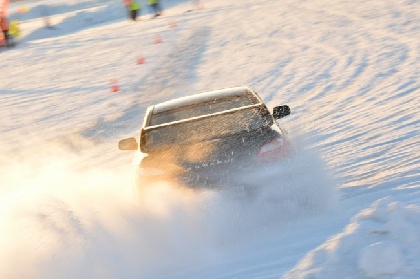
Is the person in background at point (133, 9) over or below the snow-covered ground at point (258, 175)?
below

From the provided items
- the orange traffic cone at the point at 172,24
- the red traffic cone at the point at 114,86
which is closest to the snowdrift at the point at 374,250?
the red traffic cone at the point at 114,86

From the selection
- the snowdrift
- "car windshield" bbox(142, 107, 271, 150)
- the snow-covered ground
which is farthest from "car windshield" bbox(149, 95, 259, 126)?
the snowdrift

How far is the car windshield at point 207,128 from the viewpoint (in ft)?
26.5

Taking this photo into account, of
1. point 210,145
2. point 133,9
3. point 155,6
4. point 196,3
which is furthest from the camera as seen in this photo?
point 196,3

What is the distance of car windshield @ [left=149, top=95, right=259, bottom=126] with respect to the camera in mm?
8977

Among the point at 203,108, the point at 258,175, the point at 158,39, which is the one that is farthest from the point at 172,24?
the point at 258,175

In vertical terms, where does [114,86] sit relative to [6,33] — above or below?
above

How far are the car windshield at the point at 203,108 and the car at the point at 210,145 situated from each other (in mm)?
11

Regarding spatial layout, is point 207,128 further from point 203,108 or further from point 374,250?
point 374,250

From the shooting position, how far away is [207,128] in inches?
325

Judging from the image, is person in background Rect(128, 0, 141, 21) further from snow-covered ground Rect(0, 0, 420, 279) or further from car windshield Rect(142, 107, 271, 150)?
car windshield Rect(142, 107, 271, 150)

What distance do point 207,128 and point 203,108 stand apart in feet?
2.82

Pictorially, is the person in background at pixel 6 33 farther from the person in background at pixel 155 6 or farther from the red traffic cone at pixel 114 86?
the red traffic cone at pixel 114 86

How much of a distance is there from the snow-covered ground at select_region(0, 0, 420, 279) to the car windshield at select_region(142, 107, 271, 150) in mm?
605
